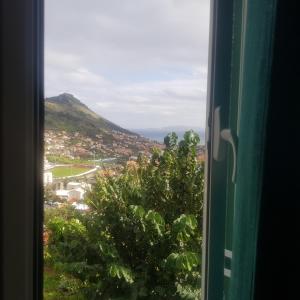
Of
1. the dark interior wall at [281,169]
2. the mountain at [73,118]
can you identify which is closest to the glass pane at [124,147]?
the mountain at [73,118]

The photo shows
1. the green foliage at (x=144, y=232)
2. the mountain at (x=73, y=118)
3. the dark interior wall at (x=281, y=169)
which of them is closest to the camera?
the dark interior wall at (x=281, y=169)

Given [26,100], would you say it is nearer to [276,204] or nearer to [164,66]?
[164,66]

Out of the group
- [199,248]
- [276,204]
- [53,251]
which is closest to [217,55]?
[276,204]

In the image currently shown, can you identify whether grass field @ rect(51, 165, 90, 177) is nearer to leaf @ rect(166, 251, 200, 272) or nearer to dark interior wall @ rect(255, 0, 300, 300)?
leaf @ rect(166, 251, 200, 272)

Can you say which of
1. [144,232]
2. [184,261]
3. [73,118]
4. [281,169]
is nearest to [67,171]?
[73,118]

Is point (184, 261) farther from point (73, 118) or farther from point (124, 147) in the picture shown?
point (73, 118)

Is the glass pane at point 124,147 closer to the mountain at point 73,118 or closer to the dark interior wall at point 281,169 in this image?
the mountain at point 73,118

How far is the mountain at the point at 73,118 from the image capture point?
962 mm

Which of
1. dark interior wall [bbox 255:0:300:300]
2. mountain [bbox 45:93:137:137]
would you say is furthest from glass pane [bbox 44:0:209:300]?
dark interior wall [bbox 255:0:300:300]

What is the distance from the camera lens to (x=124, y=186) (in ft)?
3.78

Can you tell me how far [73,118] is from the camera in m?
1.01

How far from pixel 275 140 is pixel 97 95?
1.78 feet

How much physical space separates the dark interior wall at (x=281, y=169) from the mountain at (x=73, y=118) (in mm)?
470

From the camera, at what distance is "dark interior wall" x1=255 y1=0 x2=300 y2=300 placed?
708mm
